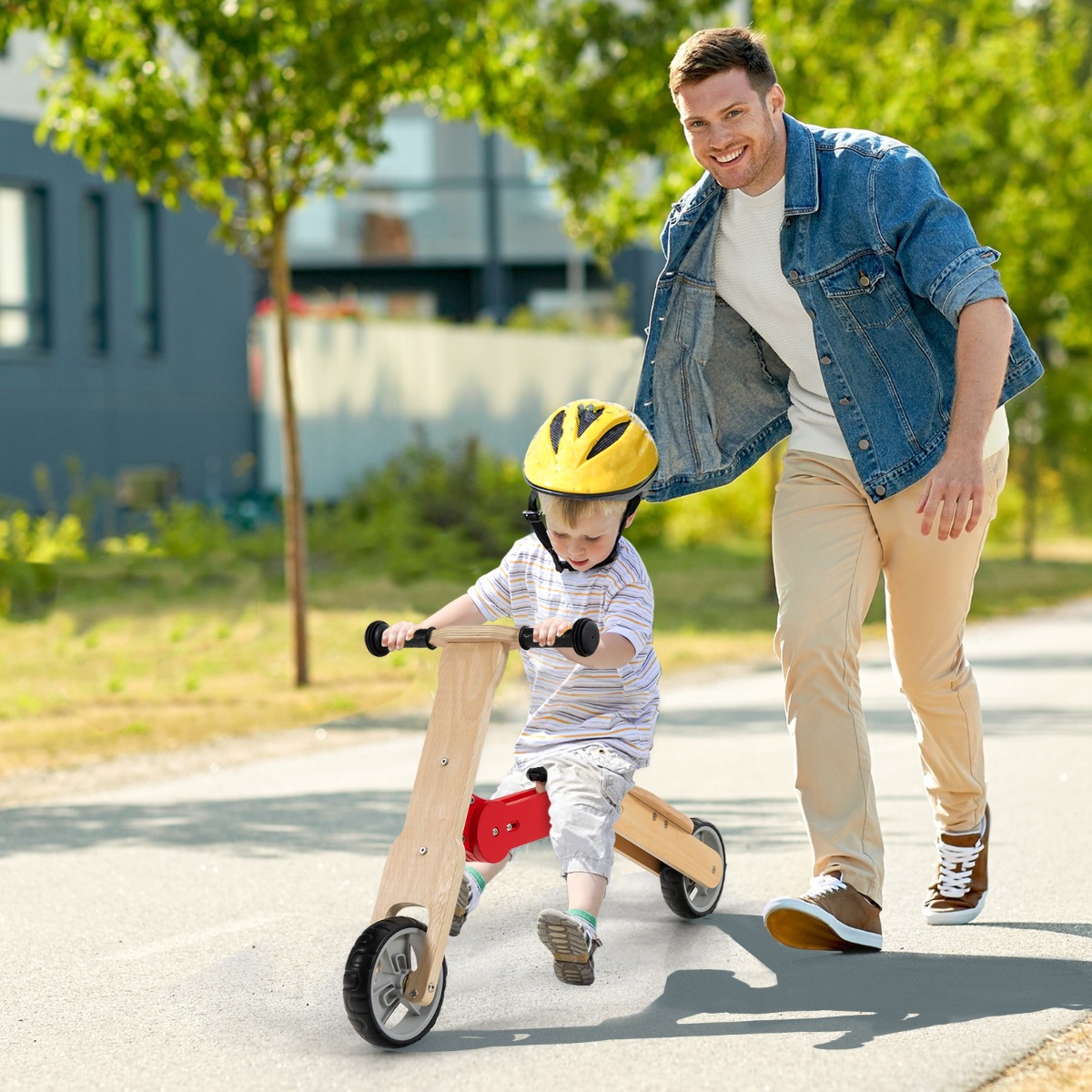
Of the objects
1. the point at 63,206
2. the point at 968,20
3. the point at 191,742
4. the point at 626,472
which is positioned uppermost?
the point at 968,20

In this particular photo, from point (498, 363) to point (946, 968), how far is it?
19433 millimetres

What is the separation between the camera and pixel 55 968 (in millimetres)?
4820

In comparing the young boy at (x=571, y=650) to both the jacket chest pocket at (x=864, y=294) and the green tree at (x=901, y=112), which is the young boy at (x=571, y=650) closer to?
the jacket chest pocket at (x=864, y=294)

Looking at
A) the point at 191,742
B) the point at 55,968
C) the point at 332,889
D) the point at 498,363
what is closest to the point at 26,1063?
the point at 55,968

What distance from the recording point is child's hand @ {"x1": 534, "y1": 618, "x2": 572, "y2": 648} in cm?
403

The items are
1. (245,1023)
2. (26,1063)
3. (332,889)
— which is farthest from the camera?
(332,889)

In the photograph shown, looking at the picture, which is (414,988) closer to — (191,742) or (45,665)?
(191,742)

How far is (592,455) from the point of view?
14.8 ft

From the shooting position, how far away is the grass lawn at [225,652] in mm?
9531

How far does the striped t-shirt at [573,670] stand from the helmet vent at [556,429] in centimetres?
30

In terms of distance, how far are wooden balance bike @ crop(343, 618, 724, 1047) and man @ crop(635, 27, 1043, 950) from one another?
59cm

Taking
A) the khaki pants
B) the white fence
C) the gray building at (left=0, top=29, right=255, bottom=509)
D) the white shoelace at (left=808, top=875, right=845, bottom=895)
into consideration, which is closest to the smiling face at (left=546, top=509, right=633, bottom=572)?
the khaki pants

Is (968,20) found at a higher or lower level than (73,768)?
higher

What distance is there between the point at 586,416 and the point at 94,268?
17.0 metres
